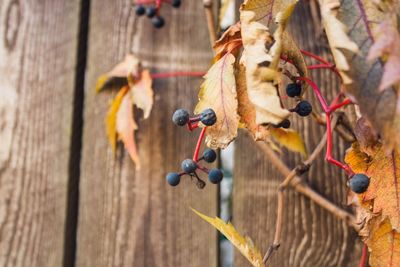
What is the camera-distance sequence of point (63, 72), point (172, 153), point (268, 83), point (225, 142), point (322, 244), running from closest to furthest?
1. point (268, 83)
2. point (225, 142)
3. point (322, 244)
4. point (172, 153)
5. point (63, 72)

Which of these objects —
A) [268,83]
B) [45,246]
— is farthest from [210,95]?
[45,246]

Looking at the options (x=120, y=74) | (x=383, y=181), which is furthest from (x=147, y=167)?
(x=383, y=181)

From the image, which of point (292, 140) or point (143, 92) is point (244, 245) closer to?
point (292, 140)

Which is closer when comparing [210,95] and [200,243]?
[210,95]

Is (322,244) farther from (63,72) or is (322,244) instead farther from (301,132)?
(63,72)

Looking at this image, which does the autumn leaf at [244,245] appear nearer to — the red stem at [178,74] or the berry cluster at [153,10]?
the red stem at [178,74]
